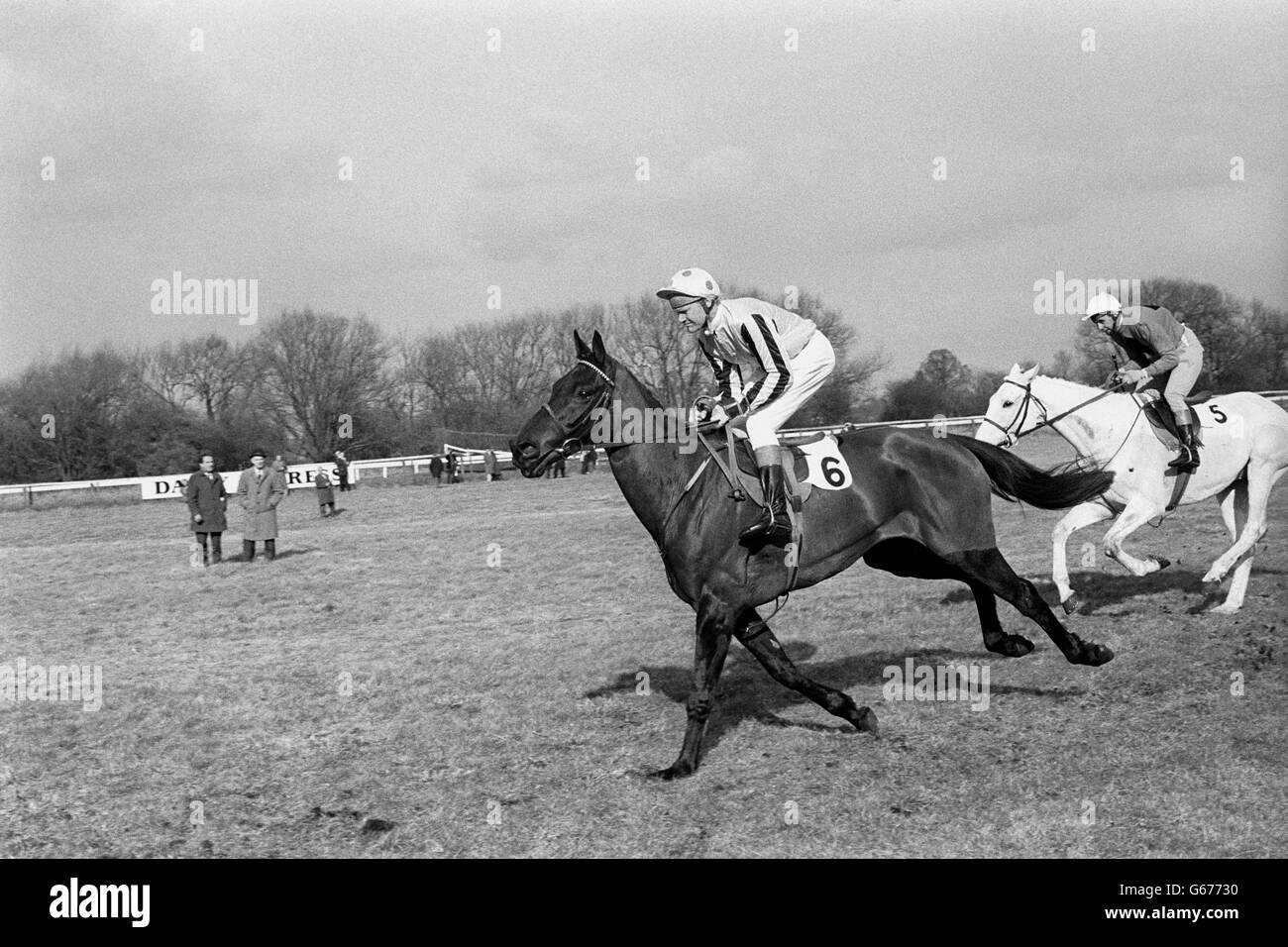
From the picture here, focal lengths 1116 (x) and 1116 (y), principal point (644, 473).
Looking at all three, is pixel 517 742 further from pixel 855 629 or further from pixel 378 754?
pixel 855 629

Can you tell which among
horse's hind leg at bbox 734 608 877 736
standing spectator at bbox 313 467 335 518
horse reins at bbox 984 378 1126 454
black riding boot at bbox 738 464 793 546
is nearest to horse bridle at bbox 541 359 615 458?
black riding boot at bbox 738 464 793 546

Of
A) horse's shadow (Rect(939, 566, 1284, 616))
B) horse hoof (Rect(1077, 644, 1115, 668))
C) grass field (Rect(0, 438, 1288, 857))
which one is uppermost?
horse hoof (Rect(1077, 644, 1115, 668))

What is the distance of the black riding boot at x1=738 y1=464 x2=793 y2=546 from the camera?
6.54 meters

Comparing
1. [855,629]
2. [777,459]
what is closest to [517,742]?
[777,459]

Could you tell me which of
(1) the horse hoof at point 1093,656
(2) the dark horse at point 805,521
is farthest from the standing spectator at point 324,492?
(1) the horse hoof at point 1093,656

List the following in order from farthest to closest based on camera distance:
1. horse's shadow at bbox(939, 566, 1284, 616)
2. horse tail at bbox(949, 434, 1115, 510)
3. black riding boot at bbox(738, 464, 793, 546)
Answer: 1. horse's shadow at bbox(939, 566, 1284, 616)
2. horse tail at bbox(949, 434, 1115, 510)
3. black riding boot at bbox(738, 464, 793, 546)

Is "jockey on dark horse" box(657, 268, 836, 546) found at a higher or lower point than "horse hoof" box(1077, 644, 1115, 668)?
higher

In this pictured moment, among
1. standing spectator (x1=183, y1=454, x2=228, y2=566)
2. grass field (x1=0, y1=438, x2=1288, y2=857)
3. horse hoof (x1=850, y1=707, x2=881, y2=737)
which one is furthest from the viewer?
standing spectator (x1=183, y1=454, x2=228, y2=566)

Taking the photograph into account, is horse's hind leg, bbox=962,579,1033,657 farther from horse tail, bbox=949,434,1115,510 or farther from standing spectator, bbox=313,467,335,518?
standing spectator, bbox=313,467,335,518

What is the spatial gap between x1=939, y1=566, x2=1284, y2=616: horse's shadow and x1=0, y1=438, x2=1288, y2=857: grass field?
7 centimetres

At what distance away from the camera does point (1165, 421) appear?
1006cm

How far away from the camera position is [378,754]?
718 cm

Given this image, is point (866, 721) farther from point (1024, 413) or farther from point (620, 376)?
point (1024, 413)

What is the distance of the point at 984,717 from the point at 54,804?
5.61m
